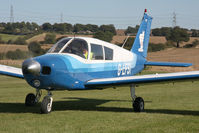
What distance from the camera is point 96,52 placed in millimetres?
12711

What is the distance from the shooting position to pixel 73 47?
1186cm

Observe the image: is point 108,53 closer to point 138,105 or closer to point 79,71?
point 79,71

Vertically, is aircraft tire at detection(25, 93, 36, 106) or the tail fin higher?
the tail fin

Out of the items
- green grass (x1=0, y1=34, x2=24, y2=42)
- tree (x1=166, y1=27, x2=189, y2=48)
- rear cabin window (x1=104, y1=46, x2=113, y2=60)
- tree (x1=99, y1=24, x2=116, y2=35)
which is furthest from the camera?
tree (x1=99, y1=24, x2=116, y2=35)

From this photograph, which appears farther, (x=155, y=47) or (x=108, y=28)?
(x=108, y=28)

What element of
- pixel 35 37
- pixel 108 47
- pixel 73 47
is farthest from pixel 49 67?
pixel 35 37

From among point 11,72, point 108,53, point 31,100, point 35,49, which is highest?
point 108,53

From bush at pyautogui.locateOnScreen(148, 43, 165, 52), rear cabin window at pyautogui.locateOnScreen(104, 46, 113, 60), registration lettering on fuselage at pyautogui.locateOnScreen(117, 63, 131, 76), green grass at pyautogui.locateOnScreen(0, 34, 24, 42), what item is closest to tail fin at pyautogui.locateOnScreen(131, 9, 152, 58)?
registration lettering on fuselage at pyautogui.locateOnScreen(117, 63, 131, 76)

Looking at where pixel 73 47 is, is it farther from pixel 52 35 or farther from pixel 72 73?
pixel 52 35

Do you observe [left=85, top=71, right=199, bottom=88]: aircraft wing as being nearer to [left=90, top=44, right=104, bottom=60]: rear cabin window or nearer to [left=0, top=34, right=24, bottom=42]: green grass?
[left=90, top=44, right=104, bottom=60]: rear cabin window

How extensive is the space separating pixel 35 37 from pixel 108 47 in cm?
5044

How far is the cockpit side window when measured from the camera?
11.8 meters

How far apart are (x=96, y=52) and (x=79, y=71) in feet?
4.40

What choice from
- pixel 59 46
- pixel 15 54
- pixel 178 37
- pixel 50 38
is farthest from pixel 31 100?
pixel 178 37
